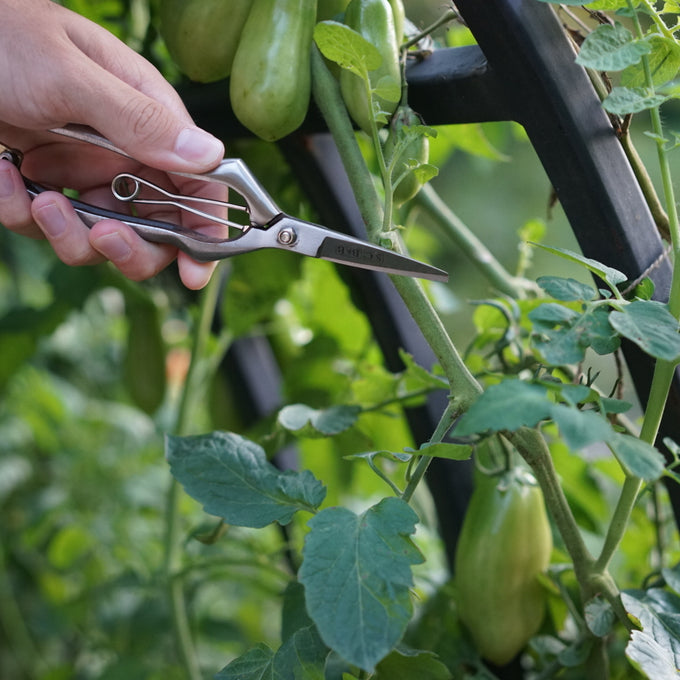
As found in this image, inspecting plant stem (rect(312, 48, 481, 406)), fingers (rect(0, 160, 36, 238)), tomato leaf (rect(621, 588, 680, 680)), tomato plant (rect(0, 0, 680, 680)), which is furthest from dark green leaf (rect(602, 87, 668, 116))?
fingers (rect(0, 160, 36, 238))

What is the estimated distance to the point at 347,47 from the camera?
0.31 meters

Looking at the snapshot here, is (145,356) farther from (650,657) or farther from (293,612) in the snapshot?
(650,657)

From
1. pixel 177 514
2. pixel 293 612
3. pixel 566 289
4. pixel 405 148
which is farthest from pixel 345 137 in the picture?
pixel 177 514

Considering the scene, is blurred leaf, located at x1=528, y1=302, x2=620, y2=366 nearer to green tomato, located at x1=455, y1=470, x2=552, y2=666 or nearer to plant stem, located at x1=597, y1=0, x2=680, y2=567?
plant stem, located at x1=597, y1=0, x2=680, y2=567

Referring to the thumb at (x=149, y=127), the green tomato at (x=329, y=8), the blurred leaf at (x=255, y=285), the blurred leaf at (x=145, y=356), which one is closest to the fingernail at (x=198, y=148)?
the thumb at (x=149, y=127)

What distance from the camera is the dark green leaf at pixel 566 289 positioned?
0.29 metres

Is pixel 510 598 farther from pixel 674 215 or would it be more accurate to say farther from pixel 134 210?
pixel 134 210

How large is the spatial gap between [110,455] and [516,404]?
2.74ft

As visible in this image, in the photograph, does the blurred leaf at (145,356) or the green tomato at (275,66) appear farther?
the blurred leaf at (145,356)

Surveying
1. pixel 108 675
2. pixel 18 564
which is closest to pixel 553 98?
pixel 108 675

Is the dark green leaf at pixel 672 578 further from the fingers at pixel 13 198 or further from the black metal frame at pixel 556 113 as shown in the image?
the fingers at pixel 13 198

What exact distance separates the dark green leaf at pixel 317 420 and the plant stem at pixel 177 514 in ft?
0.65

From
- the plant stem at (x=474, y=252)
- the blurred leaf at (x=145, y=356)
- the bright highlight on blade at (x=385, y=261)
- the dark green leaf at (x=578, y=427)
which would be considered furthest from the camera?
the blurred leaf at (x=145, y=356)

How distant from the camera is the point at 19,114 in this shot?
0.39 m
